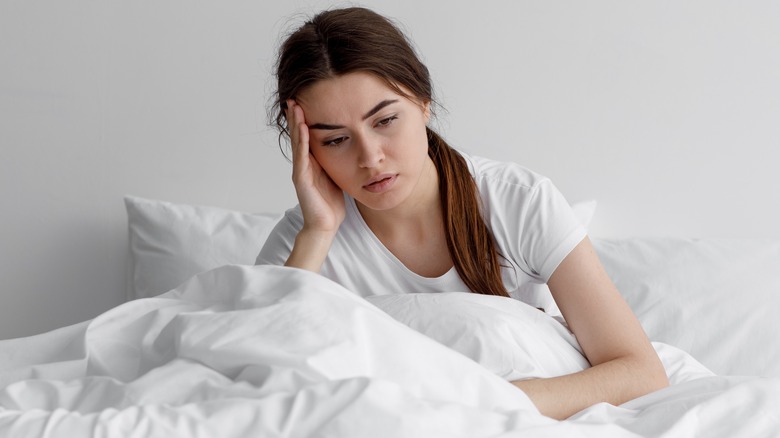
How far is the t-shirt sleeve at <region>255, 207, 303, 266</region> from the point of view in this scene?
6.34 feet

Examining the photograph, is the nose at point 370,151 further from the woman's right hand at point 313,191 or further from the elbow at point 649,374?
the elbow at point 649,374

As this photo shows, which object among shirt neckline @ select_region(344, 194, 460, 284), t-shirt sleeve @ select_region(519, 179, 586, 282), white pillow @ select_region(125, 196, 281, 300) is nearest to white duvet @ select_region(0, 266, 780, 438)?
t-shirt sleeve @ select_region(519, 179, 586, 282)

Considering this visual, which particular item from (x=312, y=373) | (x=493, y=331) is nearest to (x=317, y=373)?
(x=312, y=373)

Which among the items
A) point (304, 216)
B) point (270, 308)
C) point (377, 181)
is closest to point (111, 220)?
point (304, 216)

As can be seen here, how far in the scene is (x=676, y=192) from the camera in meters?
2.41

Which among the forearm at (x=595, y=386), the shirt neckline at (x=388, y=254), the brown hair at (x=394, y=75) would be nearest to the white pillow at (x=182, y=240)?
the shirt neckline at (x=388, y=254)

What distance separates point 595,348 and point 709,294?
578 millimetres

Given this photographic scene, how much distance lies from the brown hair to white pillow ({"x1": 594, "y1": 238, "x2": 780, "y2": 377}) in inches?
18.1

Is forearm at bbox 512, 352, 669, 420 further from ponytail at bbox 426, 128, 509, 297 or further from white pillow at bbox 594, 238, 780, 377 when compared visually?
white pillow at bbox 594, 238, 780, 377

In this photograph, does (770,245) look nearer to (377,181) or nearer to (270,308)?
(377,181)

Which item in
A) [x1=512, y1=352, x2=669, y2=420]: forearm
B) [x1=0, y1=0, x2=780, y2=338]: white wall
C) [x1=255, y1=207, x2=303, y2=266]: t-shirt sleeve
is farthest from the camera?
[x1=0, y1=0, x2=780, y2=338]: white wall

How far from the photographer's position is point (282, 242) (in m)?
1.95

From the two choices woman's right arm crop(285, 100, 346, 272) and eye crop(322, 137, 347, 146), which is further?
woman's right arm crop(285, 100, 346, 272)

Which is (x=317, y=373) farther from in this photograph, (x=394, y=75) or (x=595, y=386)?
(x=394, y=75)
